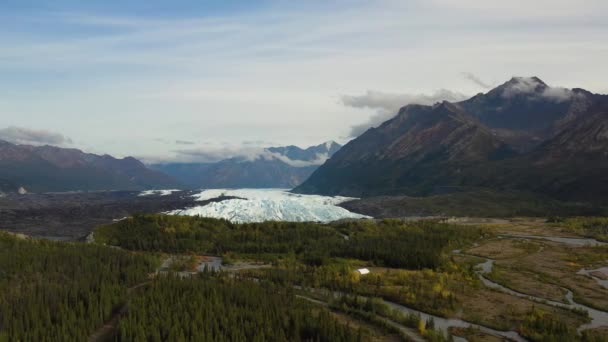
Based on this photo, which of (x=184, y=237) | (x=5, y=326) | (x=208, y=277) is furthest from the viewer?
(x=184, y=237)

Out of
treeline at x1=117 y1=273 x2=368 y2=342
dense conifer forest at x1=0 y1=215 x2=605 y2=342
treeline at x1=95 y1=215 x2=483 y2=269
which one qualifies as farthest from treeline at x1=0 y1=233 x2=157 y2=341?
treeline at x1=95 y1=215 x2=483 y2=269

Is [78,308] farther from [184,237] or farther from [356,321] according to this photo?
[184,237]

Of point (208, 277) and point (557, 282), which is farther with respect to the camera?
point (557, 282)

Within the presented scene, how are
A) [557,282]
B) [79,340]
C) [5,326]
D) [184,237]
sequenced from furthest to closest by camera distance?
[184,237], [557,282], [5,326], [79,340]

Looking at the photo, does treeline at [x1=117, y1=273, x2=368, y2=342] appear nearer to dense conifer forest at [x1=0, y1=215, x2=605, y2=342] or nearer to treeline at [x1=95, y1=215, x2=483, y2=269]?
dense conifer forest at [x1=0, y1=215, x2=605, y2=342]

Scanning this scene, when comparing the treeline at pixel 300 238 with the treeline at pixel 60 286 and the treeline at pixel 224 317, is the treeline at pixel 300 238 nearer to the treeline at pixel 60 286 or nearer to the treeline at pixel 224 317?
the treeline at pixel 60 286

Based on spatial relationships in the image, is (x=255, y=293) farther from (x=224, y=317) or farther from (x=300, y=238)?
(x=300, y=238)

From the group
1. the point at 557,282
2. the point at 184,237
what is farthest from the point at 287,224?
the point at 557,282
